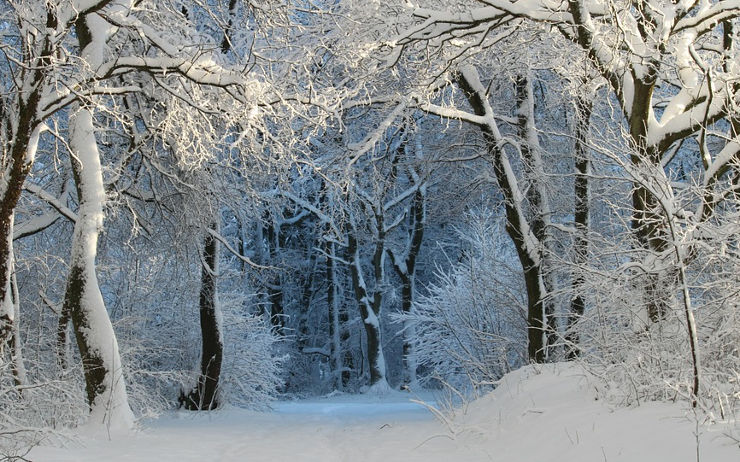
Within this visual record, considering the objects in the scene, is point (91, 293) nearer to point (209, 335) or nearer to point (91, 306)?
point (91, 306)

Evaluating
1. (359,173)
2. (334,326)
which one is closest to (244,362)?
(359,173)

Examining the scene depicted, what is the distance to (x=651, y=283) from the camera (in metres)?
6.04

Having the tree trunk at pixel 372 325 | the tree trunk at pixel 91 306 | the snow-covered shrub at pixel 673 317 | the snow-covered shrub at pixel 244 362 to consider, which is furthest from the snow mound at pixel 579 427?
the tree trunk at pixel 372 325

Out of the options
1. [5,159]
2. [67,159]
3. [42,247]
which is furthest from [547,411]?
[42,247]

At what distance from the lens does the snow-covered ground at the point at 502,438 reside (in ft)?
14.5

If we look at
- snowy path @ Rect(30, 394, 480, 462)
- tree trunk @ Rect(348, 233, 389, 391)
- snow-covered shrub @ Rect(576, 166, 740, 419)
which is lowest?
snowy path @ Rect(30, 394, 480, 462)

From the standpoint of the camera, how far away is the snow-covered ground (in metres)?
4.43

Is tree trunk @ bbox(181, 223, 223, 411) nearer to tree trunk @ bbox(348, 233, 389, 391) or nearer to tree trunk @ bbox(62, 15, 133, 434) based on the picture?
tree trunk @ bbox(62, 15, 133, 434)

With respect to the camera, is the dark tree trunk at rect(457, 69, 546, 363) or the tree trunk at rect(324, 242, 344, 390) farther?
the tree trunk at rect(324, 242, 344, 390)

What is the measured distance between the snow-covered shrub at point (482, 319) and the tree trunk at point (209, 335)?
14.2 feet

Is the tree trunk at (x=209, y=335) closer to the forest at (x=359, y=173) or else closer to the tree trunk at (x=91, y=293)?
the forest at (x=359, y=173)

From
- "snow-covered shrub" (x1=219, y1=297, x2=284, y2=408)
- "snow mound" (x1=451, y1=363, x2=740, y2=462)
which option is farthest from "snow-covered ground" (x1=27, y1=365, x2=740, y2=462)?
"snow-covered shrub" (x1=219, y1=297, x2=284, y2=408)

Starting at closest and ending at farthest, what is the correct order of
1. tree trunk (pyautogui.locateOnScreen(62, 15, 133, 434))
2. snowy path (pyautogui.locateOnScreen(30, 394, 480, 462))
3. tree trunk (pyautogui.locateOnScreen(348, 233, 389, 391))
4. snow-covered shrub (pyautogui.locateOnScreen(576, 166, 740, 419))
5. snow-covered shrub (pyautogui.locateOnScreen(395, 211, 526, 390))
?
1. snow-covered shrub (pyautogui.locateOnScreen(576, 166, 740, 419))
2. snowy path (pyautogui.locateOnScreen(30, 394, 480, 462))
3. tree trunk (pyautogui.locateOnScreen(62, 15, 133, 434))
4. snow-covered shrub (pyautogui.locateOnScreen(395, 211, 526, 390))
5. tree trunk (pyautogui.locateOnScreen(348, 233, 389, 391))

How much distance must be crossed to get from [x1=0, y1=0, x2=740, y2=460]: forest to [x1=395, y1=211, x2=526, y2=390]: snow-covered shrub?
0.08m
